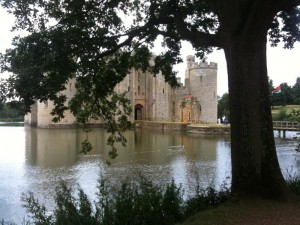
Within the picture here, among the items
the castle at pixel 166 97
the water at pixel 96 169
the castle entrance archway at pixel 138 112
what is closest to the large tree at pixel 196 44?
the water at pixel 96 169

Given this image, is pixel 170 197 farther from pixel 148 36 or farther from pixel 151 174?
pixel 151 174

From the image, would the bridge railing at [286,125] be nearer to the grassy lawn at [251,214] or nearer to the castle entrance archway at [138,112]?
the castle entrance archway at [138,112]

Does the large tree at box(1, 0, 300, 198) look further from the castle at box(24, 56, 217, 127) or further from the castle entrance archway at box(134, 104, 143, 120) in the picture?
the castle entrance archway at box(134, 104, 143, 120)

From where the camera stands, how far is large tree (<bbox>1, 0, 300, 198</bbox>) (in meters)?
5.09

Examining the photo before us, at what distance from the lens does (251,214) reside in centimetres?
451

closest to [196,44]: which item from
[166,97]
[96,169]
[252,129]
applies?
[252,129]

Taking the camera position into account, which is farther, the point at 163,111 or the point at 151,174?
the point at 163,111

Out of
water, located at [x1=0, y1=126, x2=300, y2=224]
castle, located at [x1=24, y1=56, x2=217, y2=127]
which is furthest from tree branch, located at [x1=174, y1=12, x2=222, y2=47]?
castle, located at [x1=24, y1=56, x2=217, y2=127]

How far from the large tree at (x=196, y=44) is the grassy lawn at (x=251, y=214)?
0.78 ft

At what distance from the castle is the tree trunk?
95.9ft

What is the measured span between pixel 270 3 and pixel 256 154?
217cm

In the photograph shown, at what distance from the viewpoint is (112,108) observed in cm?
773

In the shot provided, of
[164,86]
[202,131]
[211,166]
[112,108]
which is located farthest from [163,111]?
[112,108]

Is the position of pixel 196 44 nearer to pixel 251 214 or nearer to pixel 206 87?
pixel 251 214
